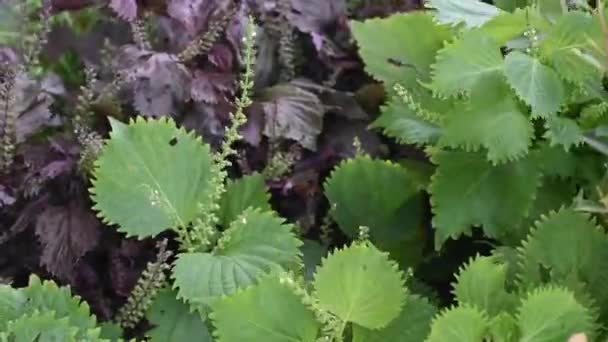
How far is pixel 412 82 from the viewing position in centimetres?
111

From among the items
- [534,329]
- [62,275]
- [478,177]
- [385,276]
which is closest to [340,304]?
[385,276]

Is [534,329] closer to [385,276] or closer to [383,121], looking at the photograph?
[385,276]

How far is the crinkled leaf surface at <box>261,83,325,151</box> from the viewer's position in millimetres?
1143

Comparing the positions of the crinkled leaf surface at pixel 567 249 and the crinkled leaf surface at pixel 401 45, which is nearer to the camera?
the crinkled leaf surface at pixel 567 249

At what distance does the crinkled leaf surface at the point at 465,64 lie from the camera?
0.91 m

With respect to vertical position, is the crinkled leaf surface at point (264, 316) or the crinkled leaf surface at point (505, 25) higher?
the crinkled leaf surface at point (505, 25)

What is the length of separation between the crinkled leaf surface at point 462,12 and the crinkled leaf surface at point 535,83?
0.24 feet

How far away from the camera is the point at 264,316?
0.81 meters

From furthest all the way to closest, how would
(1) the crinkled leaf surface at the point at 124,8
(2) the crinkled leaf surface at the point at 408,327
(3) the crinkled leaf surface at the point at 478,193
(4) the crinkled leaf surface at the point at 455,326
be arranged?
(1) the crinkled leaf surface at the point at 124,8 < (3) the crinkled leaf surface at the point at 478,193 < (2) the crinkled leaf surface at the point at 408,327 < (4) the crinkled leaf surface at the point at 455,326

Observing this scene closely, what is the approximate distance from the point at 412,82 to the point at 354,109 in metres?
0.14

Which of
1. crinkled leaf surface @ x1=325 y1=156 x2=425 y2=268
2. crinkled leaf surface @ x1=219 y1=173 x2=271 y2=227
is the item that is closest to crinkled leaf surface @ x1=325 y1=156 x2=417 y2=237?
crinkled leaf surface @ x1=325 y1=156 x2=425 y2=268

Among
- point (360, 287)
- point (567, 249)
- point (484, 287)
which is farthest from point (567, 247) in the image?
point (360, 287)

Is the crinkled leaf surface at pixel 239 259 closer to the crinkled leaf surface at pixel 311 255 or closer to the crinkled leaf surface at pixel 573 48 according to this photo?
the crinkled leaf surface at pixel 311 255

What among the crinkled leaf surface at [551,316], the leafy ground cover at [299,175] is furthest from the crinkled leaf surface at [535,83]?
the crinkled leaf surface at [551,316]
